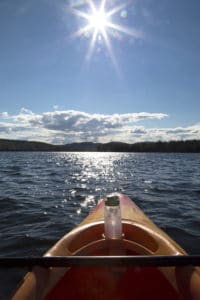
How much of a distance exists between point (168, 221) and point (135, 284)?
6.67m

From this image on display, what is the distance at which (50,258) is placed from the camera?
2373mm

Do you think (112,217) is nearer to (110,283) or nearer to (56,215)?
(110,283)

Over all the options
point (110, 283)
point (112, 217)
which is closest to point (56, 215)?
point (112, 217)

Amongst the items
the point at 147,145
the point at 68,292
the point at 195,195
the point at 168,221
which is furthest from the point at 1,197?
the point at 147,145

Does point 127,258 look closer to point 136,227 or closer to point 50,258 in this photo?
point 50,258

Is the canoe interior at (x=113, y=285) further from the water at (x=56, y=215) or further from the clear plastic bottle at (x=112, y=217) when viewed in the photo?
the water at (x=56, y=215)

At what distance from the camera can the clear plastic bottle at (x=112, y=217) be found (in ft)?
12.4

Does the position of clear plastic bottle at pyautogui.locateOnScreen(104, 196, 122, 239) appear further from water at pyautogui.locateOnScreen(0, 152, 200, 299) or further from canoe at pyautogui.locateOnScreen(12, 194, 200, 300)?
water at pyautogui.locateOnScreen(0, 152, 200, 299)

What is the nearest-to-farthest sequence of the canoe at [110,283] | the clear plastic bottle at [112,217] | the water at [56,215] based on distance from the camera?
the canoe at [110,283] < the clear plastic bottle at [112,217] < the water at [56,215]

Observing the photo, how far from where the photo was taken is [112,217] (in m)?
3.89

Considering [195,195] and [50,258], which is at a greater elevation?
[50,258]

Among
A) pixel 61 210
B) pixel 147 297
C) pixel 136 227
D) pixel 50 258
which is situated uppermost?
pixel 50 258

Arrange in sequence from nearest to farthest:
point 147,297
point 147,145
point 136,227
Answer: point 147,297 → point 136,227 → point 147,145

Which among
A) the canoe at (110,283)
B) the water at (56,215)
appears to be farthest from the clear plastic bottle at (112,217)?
the water at (56,215)
